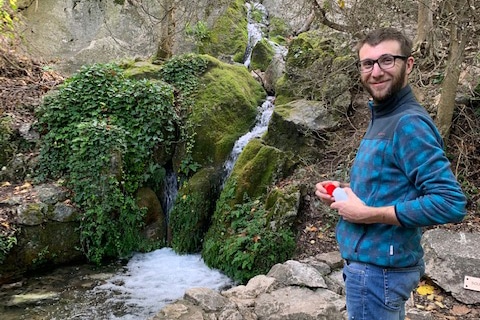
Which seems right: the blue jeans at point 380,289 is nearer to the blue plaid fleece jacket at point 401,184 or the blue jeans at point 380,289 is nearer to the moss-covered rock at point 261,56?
the blue plaid fleece jacket at point 401,184

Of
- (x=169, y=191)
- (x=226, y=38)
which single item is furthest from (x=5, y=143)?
(x=226, y=38)

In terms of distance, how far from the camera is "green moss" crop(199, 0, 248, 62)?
12539mm

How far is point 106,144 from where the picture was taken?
648 cm

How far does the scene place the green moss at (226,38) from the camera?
12.5m

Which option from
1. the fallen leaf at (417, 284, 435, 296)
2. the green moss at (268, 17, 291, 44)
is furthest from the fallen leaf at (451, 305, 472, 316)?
the green moss at (268, 17, 291, 44)

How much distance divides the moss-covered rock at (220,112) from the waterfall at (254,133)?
9 cm

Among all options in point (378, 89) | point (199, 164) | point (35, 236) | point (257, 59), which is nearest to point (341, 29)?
point (199, 164)

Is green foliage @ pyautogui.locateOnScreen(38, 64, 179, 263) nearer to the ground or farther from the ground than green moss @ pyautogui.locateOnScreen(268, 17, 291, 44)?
nearer to the ground

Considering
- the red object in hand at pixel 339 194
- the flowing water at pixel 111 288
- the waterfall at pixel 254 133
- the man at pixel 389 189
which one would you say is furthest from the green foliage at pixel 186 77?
the man at pixel 389 189

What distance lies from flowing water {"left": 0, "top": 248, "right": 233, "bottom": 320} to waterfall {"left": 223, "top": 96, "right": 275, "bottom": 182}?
1.76 m

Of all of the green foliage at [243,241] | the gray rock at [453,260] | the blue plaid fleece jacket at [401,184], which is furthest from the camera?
the green foliage at [243,241]

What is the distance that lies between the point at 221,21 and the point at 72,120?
7.79 m

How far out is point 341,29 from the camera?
21.5ft

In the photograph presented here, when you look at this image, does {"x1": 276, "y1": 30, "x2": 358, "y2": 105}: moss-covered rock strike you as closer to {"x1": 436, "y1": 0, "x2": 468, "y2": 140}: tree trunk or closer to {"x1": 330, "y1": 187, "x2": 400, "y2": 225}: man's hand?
{"x1": 436, "y1": 0, "x2": 468, "y2": 140}: tree trunk
